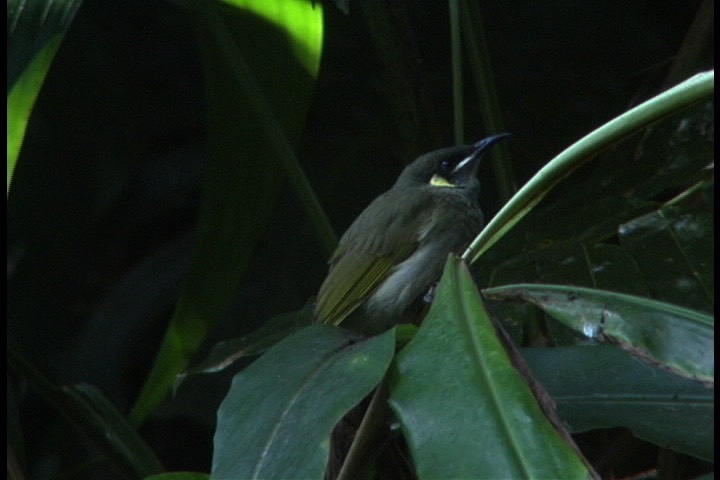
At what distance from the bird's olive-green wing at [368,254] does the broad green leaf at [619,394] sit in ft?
3.03

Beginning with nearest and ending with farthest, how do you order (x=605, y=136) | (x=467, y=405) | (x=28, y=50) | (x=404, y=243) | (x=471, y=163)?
(x=467, y=405), (x=605, y=136), (x=28, y=50), (x=404, y=243), (x=471, y=163)

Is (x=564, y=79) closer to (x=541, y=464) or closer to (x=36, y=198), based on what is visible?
(x=36, y=198)

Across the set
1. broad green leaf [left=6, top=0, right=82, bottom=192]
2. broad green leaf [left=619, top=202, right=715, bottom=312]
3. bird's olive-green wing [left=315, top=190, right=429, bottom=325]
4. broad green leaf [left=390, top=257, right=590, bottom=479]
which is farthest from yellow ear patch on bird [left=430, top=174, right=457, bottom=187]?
broad green leaf [left=390, top=257, right=590, bottom=479]

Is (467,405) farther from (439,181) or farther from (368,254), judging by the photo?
(439,181)

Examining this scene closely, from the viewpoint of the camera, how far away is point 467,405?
164cm

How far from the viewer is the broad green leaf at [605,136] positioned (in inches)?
67.0

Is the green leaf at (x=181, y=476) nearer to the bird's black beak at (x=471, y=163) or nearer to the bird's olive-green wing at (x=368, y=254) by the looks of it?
the bird's olive-green wing at (x=368, y=254)

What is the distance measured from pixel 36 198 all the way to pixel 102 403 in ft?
4.63

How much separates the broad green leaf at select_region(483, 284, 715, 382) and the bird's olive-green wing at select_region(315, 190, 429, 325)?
3.51ft

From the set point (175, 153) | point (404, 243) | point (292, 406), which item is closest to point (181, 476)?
point (292, 406)

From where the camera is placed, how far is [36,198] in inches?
158

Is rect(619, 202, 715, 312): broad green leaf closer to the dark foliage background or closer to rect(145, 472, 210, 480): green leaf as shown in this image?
the dark foliage background

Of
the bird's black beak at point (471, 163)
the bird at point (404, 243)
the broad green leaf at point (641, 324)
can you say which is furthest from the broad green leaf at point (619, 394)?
the bird's black beak at point (471, 163)

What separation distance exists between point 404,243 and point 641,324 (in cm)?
154
